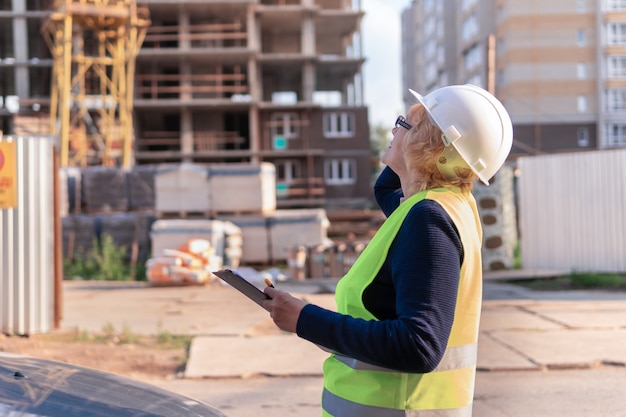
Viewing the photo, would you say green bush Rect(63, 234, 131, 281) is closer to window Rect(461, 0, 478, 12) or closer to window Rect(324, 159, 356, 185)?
window Rect(324, 159, 356, 185)

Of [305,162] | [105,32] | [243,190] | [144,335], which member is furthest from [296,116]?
[144,335]

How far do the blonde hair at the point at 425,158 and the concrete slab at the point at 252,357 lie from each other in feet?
16.4

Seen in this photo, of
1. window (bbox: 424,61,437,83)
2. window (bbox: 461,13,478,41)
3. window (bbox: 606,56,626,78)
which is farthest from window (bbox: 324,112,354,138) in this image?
window (bbox: 424,61,437,83)

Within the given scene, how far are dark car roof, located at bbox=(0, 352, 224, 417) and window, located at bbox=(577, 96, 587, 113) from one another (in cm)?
5797

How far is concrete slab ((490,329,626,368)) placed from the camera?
7.12 m

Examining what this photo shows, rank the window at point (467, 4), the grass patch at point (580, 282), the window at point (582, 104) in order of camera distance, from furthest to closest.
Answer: the window at point (582, 104)
the window at point (467, 4)
the grass patch at point (580, 282)

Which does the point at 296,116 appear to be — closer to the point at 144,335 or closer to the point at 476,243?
the point at 144,335

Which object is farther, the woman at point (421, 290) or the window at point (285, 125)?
the window at point (285, 125)

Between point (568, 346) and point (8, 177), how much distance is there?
6162 millimetres

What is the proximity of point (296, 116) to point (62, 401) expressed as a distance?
43824 mm

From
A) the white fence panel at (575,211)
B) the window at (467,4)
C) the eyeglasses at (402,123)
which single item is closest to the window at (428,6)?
the window at (467,4)

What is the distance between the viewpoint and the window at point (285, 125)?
45594mm

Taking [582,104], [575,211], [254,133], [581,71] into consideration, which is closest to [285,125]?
[254,133]

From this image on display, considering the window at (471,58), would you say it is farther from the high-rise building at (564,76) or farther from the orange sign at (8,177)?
the orange sign at (8,177)
